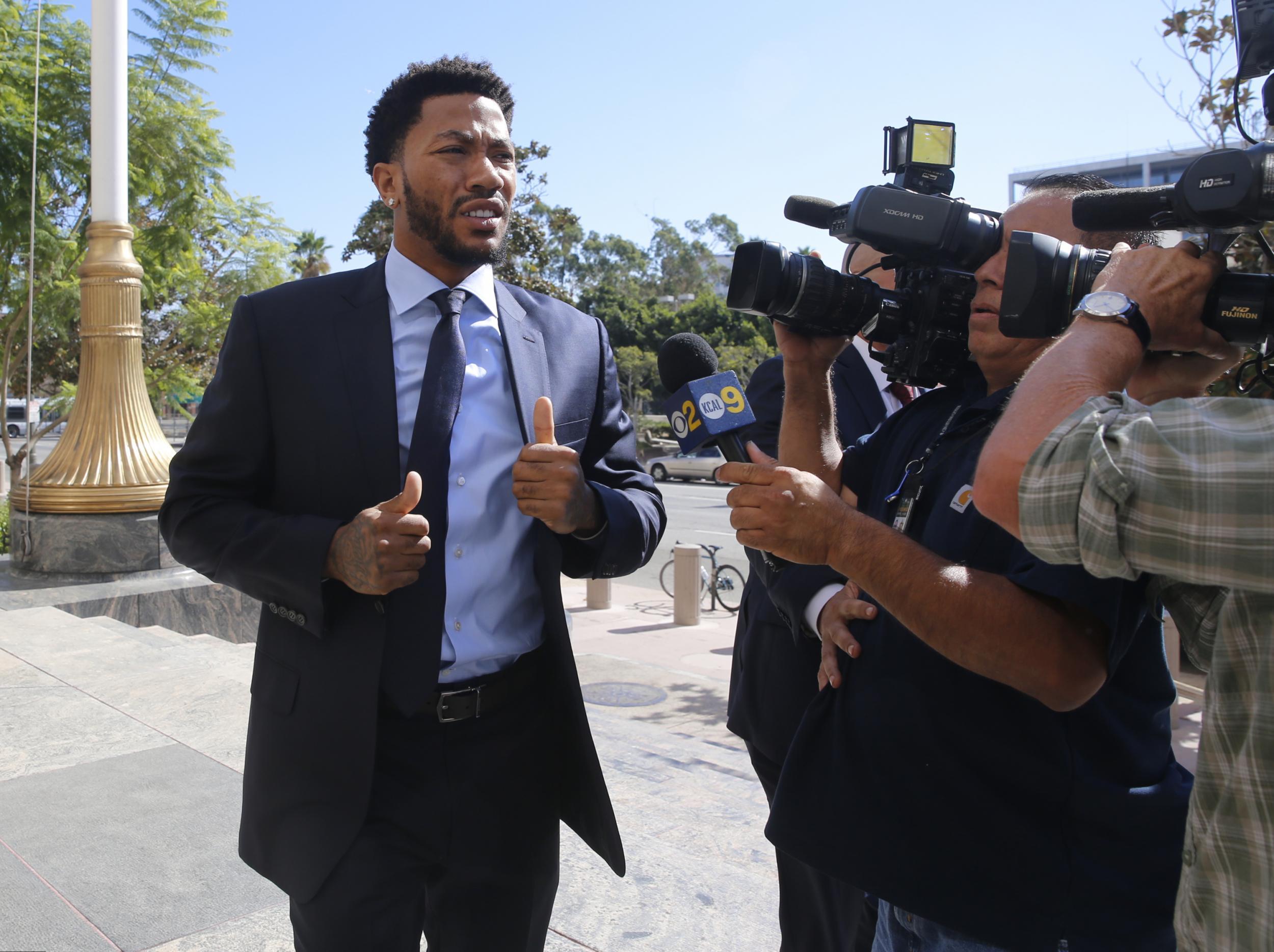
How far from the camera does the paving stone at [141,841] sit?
2.81m

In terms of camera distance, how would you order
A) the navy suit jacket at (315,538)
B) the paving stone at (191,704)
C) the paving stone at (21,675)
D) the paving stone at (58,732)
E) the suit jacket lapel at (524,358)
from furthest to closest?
1. the paving stone at (21,675)
2. the paving stone at (191,704)
3. the paving stone at (58,732)
4. the suit jacket lapel at (524,358)
5. the navy suit jacket at (315,538)

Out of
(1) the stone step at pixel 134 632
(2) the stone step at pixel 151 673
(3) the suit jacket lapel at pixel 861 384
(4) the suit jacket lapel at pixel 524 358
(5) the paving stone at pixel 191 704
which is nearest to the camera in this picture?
(4) the suit jacket lapel at pixel 524 358

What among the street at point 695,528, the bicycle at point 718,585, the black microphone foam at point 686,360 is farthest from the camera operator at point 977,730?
the bicycle at point 718,585

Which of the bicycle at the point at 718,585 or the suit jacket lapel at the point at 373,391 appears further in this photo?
the bicycle at the point at 718,585

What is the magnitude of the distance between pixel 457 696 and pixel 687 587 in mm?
8146

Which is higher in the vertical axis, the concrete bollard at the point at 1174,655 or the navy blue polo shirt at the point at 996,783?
the navy blue polo shirt at the point at 996,783

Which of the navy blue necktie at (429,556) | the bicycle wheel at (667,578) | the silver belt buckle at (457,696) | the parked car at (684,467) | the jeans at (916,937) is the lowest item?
the bicycle wheel at (667,578)

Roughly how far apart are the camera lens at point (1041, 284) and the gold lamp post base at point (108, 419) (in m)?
7.41

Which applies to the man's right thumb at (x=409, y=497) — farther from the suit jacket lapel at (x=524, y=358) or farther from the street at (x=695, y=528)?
the street at (x=695, y=528)

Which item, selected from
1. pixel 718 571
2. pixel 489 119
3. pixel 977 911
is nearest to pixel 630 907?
pixel 977 911

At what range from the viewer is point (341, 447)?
1995 mm

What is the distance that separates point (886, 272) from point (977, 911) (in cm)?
155

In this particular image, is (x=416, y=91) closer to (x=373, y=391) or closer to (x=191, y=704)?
(x=373, y=391)

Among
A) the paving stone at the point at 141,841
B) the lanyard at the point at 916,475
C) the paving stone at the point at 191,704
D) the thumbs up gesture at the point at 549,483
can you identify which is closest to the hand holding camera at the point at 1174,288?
the lanyard at the point at 916,475
